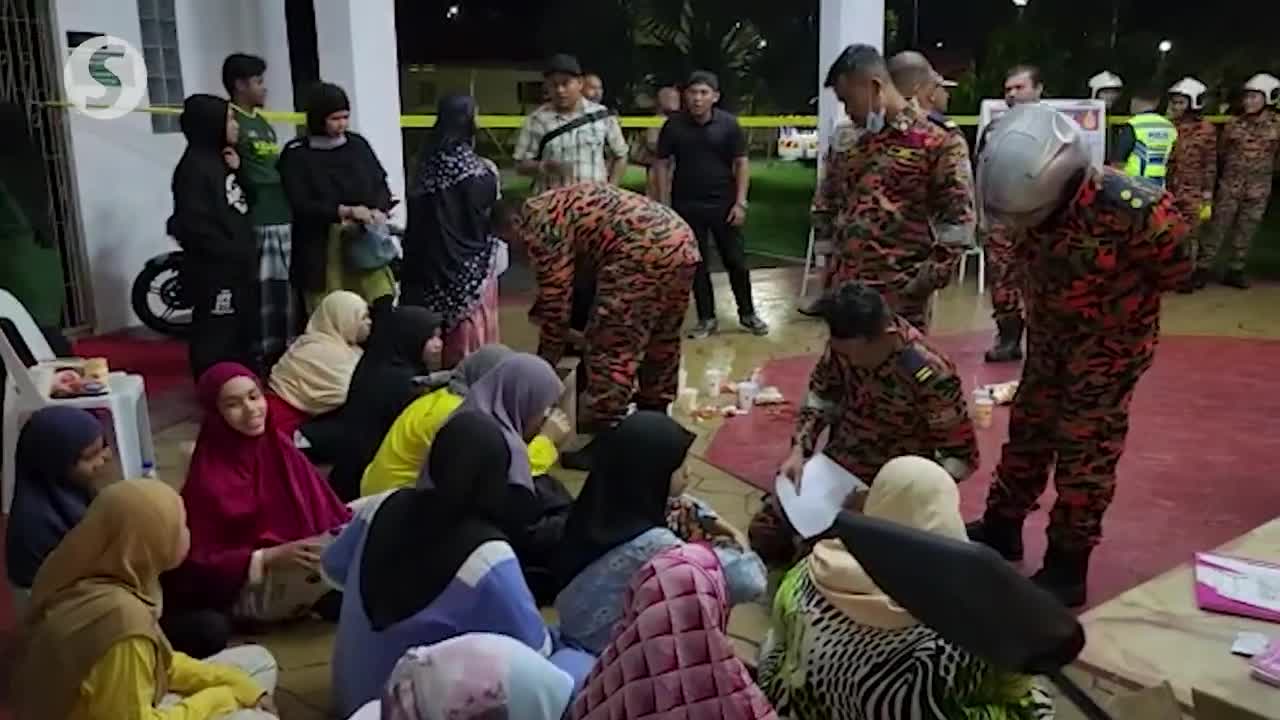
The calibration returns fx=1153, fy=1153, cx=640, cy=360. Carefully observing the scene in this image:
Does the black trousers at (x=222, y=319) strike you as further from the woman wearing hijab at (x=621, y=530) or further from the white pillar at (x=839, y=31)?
the white pillar at (x=839, y=31)

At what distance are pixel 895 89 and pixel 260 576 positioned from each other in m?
2.33

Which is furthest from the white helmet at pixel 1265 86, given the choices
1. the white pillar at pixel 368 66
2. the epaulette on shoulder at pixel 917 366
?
the epaulette on shoulder at pixel 917 366

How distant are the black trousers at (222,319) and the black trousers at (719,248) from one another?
90.8 inches

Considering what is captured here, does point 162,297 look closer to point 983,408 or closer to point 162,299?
point 162,299

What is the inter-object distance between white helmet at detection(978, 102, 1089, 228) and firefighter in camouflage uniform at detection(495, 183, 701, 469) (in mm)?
1512

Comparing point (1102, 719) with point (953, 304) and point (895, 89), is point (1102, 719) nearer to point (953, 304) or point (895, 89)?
point (895, 89)

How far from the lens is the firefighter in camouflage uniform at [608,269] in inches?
157

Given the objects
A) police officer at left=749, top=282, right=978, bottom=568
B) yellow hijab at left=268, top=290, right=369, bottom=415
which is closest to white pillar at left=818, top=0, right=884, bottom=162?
yellow hijab at left=268, top=290, right=369, bottom=415

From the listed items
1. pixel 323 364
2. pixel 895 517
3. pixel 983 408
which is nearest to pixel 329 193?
pixel 323 364

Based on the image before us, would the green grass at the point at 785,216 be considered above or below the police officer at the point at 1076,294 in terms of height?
below

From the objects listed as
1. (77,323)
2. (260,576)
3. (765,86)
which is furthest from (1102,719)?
(765,86)

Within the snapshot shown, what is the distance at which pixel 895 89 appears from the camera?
3.57m

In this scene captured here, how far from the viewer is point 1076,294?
2.75 meters
